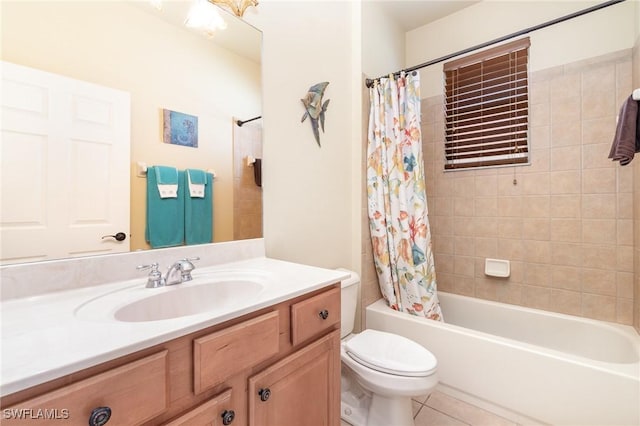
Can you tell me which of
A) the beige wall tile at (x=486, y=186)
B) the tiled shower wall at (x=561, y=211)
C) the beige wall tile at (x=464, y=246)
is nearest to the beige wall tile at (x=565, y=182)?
the tiled shower wall at (x=561, y=211)

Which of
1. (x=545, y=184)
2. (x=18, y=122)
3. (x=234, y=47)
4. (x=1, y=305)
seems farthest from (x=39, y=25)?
(x=545, y=184)

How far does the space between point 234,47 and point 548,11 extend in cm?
215

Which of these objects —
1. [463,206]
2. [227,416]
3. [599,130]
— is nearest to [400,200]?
[463,206]

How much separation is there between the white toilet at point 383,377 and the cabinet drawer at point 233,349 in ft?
2.17

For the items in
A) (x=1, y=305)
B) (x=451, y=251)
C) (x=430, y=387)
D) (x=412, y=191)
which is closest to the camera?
(x=1, y=305)

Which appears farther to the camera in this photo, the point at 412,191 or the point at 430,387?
the point at 412,191

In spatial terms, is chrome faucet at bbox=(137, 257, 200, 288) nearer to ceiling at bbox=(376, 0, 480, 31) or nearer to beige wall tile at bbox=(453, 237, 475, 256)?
beige wall tile at bbox=(453, 237, 475, 256)

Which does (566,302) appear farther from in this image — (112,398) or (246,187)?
(112,398)

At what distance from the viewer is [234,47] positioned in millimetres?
1294

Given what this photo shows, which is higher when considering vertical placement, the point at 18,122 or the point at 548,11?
the point at 548,11

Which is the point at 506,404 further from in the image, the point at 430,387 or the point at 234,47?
the point at 234,47

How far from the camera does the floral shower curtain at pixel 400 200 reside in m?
1.84

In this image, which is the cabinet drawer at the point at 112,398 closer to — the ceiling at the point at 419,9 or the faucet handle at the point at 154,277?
the faucet handle at the point at 154,277

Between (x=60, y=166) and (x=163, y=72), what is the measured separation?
0.49m
